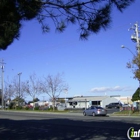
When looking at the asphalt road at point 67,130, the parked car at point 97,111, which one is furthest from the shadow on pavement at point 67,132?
the parked car at point 97,111

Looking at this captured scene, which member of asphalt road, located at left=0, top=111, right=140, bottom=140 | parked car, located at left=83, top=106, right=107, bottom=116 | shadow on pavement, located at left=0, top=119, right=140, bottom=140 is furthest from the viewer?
parked car, located at left=83, top=106, right=107, bottom=116

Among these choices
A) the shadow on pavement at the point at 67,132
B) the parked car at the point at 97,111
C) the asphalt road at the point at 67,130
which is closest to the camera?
the shadow on pavement at the point at 67,132

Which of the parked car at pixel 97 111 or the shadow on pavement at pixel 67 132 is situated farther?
the parked car at pixel 97 111

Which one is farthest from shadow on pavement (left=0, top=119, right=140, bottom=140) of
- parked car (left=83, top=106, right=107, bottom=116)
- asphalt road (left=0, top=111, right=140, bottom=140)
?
parked car (left=83, top=106, right=107, bottom=116)

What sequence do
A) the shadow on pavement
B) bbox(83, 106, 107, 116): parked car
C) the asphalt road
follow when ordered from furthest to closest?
1. bbox(83, 106, 107, 116): parked car
2. the asphalt road
3. the shadow on pavement

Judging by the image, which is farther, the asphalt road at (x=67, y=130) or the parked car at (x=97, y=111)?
the parked car at (x=97, y=111)

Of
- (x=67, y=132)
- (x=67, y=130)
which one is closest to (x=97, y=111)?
(x=67, y=130)

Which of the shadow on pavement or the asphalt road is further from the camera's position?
the asphalt road

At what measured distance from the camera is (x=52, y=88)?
220ft

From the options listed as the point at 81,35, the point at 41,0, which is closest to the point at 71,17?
the point at 81,35

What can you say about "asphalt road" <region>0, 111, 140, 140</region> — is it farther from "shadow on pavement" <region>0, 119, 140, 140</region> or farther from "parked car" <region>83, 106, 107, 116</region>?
"parked car" <region>83, 106, 107, 116</region>

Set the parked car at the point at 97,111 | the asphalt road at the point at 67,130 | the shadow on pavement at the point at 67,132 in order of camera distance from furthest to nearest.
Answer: the parked car at the point at 97,111 → the asphalt road at the point at 67,130 → the shadow on pavement at the point at 67,132

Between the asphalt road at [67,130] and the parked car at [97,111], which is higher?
the parked car at [97,111]

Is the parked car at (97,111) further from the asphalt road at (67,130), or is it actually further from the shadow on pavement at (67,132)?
the shadow on pavement at (67,132)
